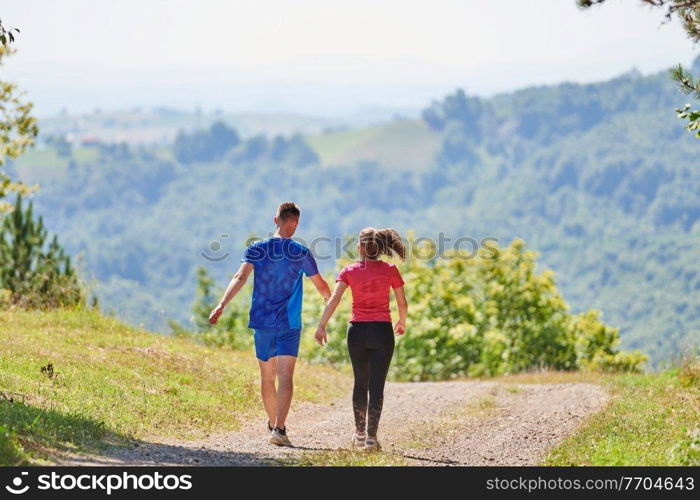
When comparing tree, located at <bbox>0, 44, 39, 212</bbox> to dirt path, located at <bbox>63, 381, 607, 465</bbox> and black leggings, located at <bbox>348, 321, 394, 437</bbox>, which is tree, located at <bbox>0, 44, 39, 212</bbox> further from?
black leggings, located at <bbox>348, 321, 394, 437</bbox>

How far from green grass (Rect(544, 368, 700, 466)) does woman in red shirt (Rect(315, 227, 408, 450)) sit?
1839 millimetres

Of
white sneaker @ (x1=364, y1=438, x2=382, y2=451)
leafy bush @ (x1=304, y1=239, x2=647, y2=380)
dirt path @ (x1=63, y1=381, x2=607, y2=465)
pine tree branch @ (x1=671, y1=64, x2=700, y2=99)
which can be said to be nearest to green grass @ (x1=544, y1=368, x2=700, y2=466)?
dirt path @ (x1=63, y1=381, x2=607, y2=465)

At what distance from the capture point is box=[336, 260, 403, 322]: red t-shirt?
33.9 ft

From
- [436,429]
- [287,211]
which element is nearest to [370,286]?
[287,211]

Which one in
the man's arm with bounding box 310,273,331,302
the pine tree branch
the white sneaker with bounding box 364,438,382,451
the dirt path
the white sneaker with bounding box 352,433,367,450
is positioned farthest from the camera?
the pine tree branch

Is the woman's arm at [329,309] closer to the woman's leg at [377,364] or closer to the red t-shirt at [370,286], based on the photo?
the red t-shirt at [370,286]

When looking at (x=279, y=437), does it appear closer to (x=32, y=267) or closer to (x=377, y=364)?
(x=377, y=364)

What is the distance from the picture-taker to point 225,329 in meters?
29.6

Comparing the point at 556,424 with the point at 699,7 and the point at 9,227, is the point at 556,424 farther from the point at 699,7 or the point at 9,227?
the point at 9,227

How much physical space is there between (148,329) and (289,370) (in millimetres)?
9434

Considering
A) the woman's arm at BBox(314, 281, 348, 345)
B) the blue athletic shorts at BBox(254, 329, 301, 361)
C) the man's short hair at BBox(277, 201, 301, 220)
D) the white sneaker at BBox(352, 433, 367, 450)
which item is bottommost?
the white sneaker at BBox(352, 433, 367, 450)

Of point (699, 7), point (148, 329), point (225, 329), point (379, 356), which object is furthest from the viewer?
point (225, 329)

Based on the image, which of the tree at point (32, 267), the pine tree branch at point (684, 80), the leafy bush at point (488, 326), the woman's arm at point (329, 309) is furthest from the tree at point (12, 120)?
the pine tree branch at point (684, 80)
